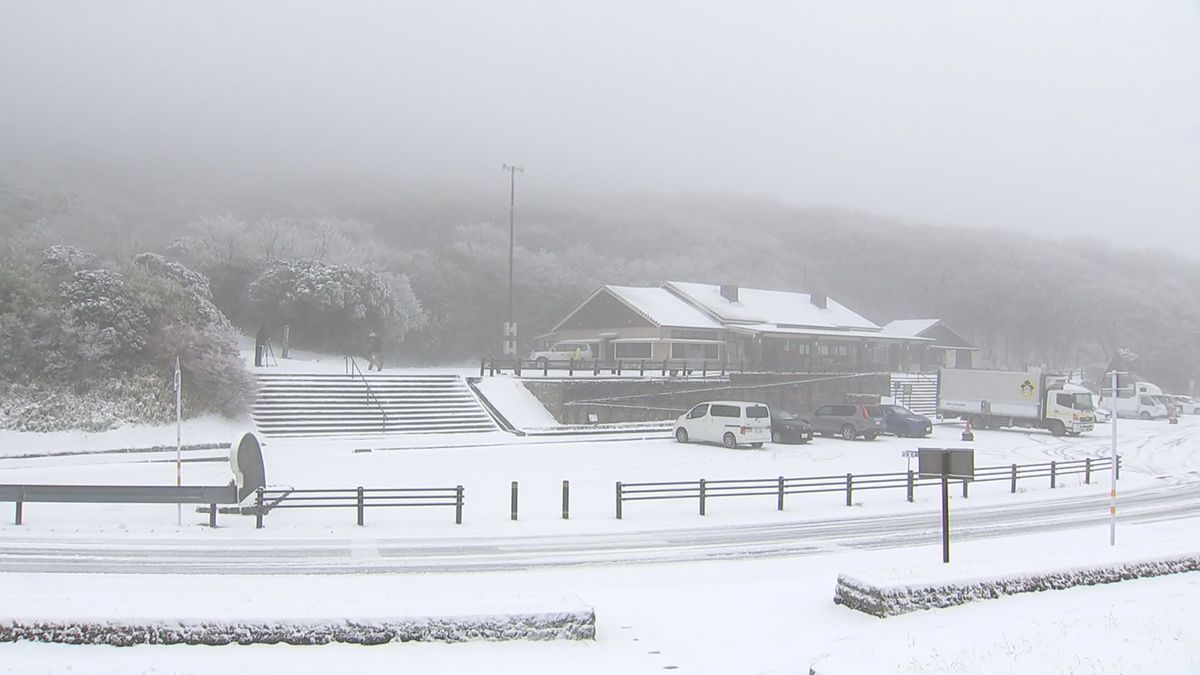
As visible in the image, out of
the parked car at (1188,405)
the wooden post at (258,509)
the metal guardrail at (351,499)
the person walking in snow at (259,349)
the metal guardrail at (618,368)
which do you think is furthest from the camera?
the parked car at (1188,405)

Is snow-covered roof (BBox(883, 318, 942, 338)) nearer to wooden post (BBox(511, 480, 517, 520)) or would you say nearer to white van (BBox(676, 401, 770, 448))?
white van (BBox(676, 401, 770, 448))

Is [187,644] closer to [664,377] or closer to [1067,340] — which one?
[664,377]

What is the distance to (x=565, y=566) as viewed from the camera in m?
13.2

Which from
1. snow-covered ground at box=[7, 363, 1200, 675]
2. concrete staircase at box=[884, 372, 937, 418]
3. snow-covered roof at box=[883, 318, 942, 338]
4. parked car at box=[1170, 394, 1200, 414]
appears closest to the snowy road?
snow-covered ground at box=[7, 363, 1200, 675]

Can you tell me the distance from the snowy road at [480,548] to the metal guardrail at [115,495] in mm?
1256

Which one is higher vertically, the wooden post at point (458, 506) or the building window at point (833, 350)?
the building window at point (833, 350)

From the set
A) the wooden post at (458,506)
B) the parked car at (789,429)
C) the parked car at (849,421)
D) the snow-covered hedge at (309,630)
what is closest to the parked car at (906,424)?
the parked car at (849,421)

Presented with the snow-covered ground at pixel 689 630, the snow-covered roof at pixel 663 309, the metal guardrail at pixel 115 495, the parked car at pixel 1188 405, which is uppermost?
the snow-covered roof at pixel 663 309

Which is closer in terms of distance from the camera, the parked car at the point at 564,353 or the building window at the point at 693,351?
the parked car at the point at 564,353

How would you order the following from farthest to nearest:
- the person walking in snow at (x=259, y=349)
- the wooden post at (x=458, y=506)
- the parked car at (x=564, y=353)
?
1. the parked car at (x=564, y=353)
2. the person walking in snow at (x=259, y=349)
3. the wooden post at (x=458, y=506)

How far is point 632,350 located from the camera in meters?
56.7

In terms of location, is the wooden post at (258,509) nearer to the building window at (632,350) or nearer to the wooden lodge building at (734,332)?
the wooden lodge building at (734,332)

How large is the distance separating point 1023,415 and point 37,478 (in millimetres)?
37621

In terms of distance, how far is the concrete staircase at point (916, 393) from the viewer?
54469 millimetres
